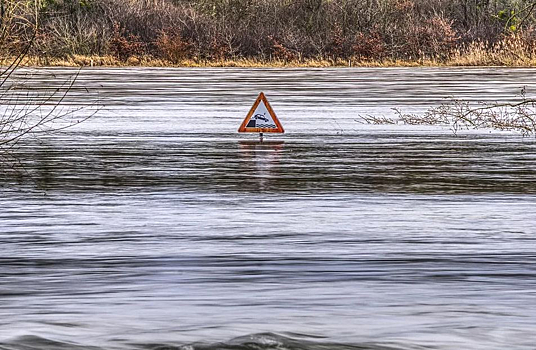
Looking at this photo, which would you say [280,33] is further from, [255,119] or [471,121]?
[255,119]

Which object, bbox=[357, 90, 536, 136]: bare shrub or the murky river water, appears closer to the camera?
the murky river water

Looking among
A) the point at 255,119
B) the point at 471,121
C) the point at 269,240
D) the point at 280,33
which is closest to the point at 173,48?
the point at 280,33

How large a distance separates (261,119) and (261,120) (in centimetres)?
2

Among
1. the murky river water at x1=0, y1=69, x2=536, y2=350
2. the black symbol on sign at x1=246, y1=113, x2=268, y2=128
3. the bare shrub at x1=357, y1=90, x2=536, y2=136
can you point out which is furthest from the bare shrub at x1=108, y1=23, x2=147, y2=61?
the black symbol on sign at x1=246, y1=113, x2=268, y2=128

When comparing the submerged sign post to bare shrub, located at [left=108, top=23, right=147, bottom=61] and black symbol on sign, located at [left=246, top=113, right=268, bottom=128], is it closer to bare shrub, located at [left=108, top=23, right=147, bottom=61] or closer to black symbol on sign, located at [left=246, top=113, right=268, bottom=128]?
black symbol on sign, located at [left=246, top=113, right=268, bottom=128]

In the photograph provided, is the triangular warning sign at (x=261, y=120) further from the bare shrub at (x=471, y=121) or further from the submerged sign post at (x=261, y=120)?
the bare shrub at (x=471, y=121)

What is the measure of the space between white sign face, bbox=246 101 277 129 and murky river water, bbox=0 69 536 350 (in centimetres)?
45

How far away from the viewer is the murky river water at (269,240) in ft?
27.2

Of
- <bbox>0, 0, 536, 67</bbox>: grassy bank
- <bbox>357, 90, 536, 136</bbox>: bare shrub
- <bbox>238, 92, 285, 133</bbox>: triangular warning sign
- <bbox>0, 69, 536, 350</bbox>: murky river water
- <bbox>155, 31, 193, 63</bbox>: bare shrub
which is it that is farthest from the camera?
<bbox>155, 31, 193, 63</bbox>: bare shrub

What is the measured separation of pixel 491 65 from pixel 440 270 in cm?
5105

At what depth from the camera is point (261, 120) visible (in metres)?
23.3

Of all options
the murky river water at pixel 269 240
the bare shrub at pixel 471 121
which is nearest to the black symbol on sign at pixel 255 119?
the murky river water at pixel 269 240

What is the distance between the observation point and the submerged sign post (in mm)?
23219

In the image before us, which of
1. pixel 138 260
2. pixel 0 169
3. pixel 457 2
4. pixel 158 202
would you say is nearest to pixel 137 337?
pixel 138 260
